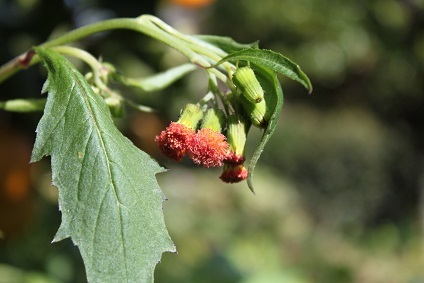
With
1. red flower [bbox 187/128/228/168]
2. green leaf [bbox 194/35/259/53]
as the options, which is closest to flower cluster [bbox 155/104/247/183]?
red flower [bbox 187/128/228/168]

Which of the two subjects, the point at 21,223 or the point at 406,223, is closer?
the point at 21,223

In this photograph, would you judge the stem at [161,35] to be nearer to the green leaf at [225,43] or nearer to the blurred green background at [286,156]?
the green leaf at [225,43]

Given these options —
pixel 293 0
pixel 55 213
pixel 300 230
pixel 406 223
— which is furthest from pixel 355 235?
pixel 55 213

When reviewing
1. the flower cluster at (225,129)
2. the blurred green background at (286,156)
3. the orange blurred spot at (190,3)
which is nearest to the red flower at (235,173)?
the flower cluster at (225,129)

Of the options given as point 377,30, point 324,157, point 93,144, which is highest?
point 93,144

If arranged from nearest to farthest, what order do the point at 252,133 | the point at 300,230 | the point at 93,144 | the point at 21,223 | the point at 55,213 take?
the point at 93,144
the point at 21,223
the point at 55,213
the point at 300,230
the point at 252,133

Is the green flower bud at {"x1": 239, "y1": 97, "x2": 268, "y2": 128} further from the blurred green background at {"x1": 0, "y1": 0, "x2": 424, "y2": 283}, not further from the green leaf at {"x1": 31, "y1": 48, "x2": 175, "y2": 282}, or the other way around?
the blurred green background at {"x1": 0, "y1": 0, "x2": 424, "y2": 283}

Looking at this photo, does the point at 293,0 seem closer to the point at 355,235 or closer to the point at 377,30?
the point at 377,30
